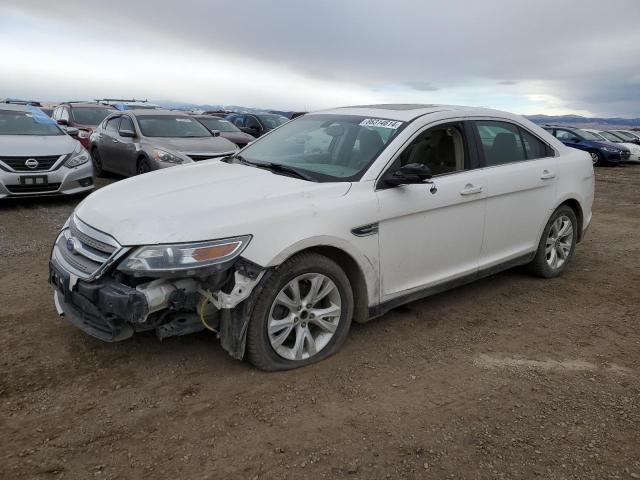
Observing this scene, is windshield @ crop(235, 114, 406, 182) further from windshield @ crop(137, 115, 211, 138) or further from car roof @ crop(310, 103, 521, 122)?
windshield @ crop(137, 115, 211, 138)

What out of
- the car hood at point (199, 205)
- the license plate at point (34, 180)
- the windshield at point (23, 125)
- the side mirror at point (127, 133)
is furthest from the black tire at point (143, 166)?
the car hood at point (199, 205)

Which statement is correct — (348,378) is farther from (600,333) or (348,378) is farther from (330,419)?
(600,333)

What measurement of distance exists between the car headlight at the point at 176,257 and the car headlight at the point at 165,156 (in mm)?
6114

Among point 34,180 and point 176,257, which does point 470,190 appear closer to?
point 176,257

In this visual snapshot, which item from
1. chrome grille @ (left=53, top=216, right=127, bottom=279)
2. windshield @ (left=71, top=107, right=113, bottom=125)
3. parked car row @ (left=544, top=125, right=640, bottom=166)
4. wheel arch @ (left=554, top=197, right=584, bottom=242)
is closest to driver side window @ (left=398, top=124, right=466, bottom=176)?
wheel arch @ (left=554, top=197, right=584, bottom=242)

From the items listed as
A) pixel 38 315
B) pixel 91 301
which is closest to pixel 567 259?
pixel 91 301

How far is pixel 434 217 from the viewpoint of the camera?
3865 millimetres

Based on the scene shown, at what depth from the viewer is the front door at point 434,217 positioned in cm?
364

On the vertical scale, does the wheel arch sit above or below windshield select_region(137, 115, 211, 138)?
below

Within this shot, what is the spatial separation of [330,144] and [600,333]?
257 centimetres

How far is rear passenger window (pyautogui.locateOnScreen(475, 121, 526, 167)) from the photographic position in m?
4.42

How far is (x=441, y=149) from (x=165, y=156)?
233 inches

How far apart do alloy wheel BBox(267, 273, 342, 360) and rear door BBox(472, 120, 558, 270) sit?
63.0 inches

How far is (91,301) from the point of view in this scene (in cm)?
302
